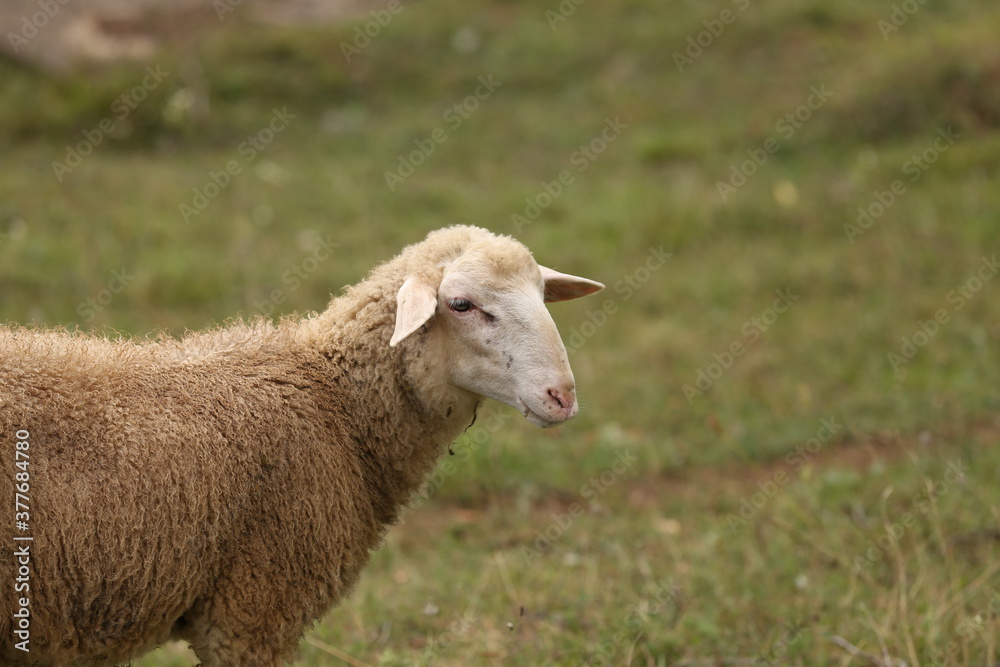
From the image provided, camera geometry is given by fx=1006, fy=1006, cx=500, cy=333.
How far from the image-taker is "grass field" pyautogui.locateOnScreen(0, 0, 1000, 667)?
5.02 meters

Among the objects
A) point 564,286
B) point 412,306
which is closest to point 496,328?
point 412,306

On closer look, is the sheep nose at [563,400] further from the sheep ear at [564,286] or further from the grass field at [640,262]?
the grass field at [640,262]

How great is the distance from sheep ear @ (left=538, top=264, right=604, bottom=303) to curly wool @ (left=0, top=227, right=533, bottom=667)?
1.11ft

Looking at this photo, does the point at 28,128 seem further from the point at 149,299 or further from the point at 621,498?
the point at 621,498

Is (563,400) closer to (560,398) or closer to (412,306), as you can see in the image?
(560,398)

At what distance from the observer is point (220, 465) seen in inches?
132

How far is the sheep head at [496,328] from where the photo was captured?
349 centimetres

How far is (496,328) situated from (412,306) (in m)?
0.31

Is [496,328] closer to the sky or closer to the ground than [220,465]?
closer to the sky

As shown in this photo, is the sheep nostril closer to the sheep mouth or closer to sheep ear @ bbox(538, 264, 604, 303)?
the sheep mouth

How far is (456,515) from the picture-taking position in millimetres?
6641

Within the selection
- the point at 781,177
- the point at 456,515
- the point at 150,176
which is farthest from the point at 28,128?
the point at 781,177

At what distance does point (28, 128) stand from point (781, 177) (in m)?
8.19

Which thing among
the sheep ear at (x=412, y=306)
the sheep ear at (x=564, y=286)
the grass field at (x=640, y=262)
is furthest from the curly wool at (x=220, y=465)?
the grass field at (x=640, y=262)
